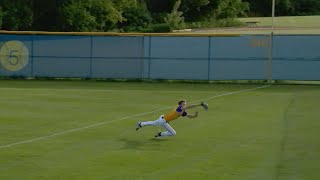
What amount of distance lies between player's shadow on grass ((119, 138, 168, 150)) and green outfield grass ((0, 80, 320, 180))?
21mm

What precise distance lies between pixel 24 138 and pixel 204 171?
17.7ft

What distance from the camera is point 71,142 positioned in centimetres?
1422

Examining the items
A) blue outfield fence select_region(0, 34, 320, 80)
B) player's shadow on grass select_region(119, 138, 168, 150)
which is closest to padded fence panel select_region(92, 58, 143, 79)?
blue outfield fence select_region(0, 34, 320, 80)

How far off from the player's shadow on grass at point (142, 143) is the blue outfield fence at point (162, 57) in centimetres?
2349

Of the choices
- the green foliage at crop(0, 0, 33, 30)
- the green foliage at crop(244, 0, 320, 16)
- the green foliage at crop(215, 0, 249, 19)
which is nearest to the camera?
the green foliage at crop(0, 0, 33, 30)

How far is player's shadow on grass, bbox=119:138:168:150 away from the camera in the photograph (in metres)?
13.6

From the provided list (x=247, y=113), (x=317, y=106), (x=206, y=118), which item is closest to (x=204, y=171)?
(x=206, y=118)

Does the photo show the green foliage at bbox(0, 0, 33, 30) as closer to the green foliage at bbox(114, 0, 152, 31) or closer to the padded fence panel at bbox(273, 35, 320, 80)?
the green foliage at bbox(114, 0, 152, 31)

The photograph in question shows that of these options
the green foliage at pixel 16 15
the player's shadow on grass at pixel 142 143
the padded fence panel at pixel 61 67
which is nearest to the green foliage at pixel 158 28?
the green foliage at pixel 16 15

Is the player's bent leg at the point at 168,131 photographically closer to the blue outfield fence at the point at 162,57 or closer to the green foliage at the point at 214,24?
the blue outfield fence at the point at 162,57

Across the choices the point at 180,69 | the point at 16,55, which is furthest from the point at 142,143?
the point at 16,55

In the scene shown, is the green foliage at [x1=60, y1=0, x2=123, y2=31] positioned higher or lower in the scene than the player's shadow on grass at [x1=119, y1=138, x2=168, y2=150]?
higher

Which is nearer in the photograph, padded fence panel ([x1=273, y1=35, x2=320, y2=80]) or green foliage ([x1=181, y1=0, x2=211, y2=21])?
padded fence panel ([x1=273, y1=35, x2=320, y2=80])

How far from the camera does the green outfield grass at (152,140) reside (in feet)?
36.3
